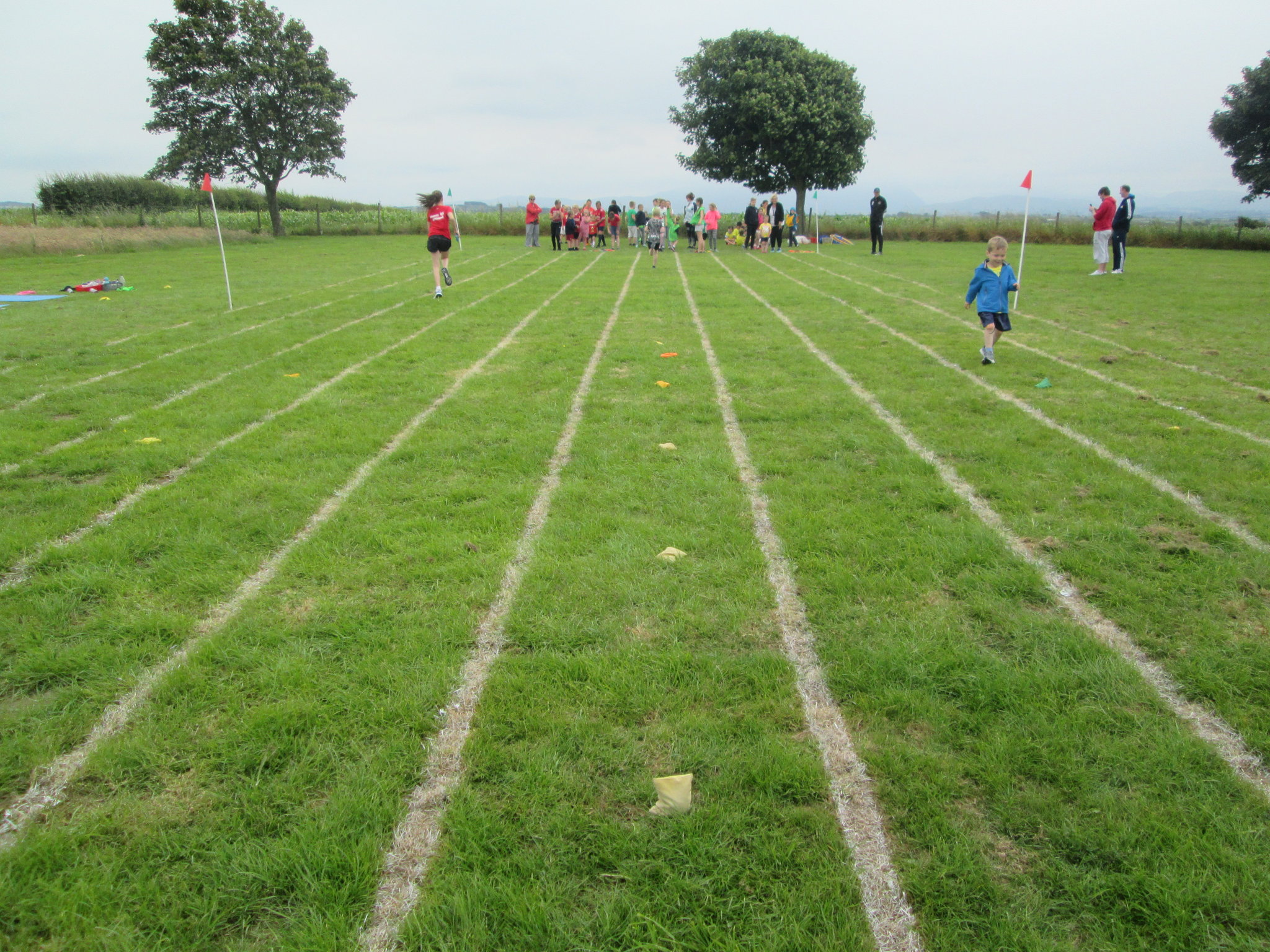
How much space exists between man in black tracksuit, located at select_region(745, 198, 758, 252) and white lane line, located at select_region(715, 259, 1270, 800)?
25324 mm

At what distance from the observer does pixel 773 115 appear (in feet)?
122

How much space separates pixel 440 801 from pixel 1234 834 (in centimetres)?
233

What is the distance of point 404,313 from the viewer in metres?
12.2

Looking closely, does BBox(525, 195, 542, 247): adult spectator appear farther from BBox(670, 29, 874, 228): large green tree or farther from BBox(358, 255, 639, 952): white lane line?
BBox(358, 255, 639, 952): white lane line

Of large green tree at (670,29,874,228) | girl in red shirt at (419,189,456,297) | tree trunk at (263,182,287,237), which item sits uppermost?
large green tree at (670,29,874,228)

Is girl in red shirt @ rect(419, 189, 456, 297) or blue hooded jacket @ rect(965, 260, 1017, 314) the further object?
girl in red shirt @ rect(419, 189, 456, 297)

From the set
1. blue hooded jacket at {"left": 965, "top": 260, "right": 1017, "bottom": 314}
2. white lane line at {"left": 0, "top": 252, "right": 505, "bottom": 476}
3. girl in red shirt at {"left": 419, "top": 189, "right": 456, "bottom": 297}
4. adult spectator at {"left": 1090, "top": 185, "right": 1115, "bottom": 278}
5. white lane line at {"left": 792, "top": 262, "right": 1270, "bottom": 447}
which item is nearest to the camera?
white lane line at {"left": 0, "top": 252, "right": 505, "bottom": 476}

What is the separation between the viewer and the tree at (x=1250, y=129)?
124 ft

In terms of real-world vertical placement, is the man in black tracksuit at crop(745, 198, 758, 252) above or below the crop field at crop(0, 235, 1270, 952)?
above

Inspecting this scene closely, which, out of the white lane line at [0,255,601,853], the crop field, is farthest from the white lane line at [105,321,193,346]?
the white lane line at [0,255,601,853]

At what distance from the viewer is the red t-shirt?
13.5 m

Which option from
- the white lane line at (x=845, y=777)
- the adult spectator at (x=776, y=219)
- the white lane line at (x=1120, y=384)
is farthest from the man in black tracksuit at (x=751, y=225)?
the white lane line at (x=845, y=777)

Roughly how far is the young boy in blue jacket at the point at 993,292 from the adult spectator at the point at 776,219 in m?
19.8

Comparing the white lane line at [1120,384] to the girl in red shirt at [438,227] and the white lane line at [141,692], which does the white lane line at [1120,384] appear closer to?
the white lane line at [141,692]
